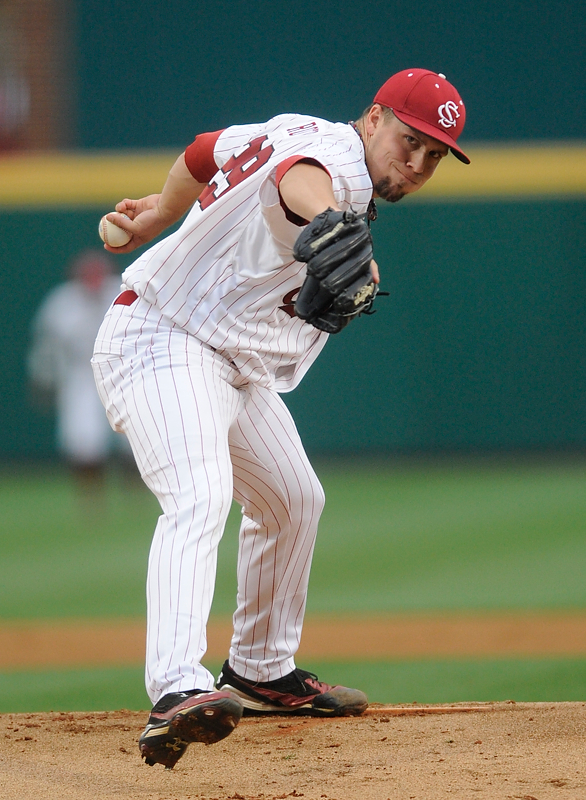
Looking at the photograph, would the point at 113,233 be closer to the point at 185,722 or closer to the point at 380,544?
the point at 185,722

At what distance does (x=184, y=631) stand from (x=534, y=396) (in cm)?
944

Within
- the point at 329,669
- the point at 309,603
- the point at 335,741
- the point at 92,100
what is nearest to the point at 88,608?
the point at 309,603

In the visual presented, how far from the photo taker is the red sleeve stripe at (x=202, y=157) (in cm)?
323

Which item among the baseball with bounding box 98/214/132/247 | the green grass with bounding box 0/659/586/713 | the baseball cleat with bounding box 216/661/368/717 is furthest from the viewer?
the green grass with bounding box 0/659/586/713

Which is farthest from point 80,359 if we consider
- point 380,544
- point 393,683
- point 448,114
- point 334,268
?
point 334,268

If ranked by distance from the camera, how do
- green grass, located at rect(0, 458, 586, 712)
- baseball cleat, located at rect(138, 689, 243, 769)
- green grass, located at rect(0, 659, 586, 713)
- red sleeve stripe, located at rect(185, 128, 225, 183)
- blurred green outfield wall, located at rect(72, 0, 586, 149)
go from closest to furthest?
baseball cleat, located at rect(138, 689, 243, 769) < red sleeve stripe, located at rect(185, 128, 225, 183) < green grass, located at rect(0, 659, 586, 713) < green grass, located at rect(0, 458, 586, 712) < blurred green outfield wall, located at rect(72, 0, 586, 149)

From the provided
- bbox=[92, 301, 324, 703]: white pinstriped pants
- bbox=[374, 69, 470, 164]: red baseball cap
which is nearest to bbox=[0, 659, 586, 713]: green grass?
bbox=[92, 301, 324, 703]: white pinstriped pants

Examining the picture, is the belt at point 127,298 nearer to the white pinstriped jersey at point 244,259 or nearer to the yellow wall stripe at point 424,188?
the white pinstriped jersey at point 244,259

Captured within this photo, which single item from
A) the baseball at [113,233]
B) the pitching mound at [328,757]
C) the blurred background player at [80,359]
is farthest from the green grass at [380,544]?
the baseball at [113,233]

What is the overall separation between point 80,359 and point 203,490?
25.7ft

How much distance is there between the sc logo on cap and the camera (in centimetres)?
286

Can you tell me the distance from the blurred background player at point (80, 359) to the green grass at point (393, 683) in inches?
194

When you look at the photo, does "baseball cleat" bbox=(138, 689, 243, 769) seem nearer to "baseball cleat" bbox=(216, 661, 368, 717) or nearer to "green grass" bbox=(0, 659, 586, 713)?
"baseball cleat" bbox=(216, 661, 368, 717)

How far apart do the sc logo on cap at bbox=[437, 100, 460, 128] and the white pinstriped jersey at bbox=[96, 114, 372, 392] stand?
0.66ft
